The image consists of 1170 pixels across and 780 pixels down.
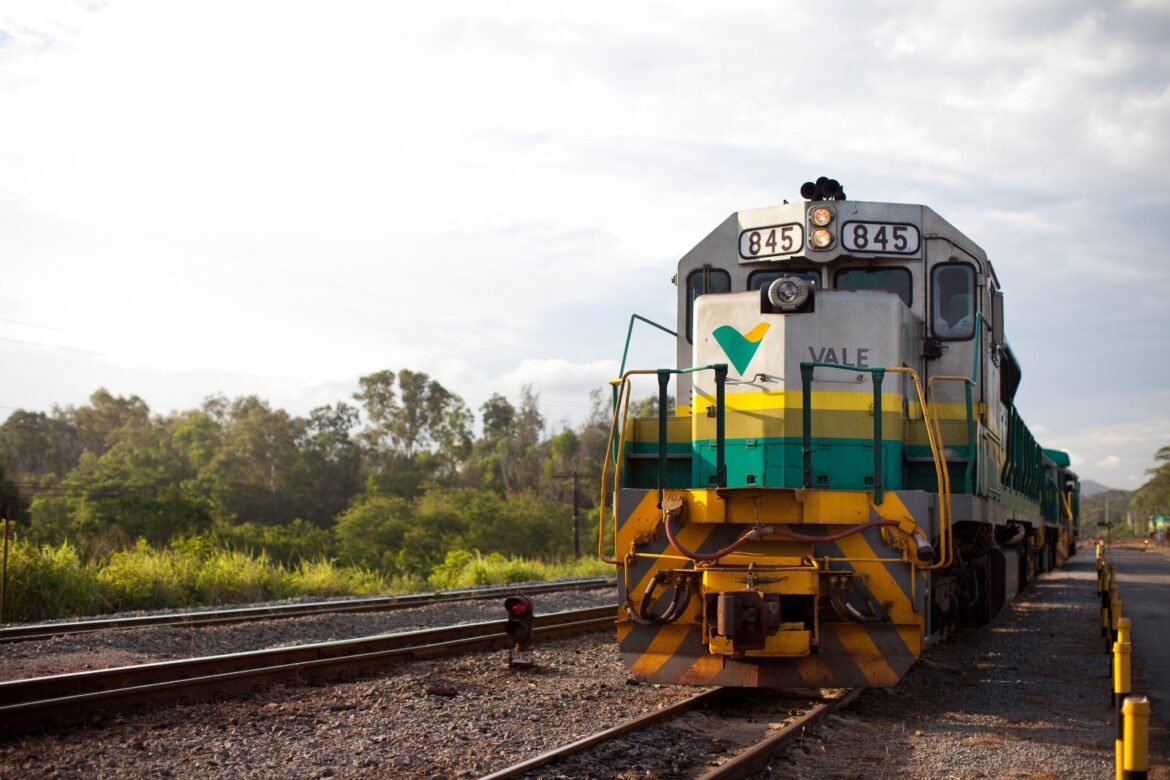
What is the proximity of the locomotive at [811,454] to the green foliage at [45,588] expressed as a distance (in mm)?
9344

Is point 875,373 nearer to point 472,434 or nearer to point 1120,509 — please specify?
point 472,434

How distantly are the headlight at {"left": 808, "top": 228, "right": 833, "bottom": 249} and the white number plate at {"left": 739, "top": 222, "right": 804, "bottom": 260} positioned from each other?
91 mm

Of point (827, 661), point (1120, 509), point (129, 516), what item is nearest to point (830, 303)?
point (827, 661)

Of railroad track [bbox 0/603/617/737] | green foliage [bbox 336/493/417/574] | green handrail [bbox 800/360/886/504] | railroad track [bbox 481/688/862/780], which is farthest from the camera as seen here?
green foliage [bbox 336/493/417/574]

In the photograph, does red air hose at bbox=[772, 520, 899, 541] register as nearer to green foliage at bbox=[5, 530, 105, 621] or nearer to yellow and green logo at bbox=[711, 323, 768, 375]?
yellow and green logo at bbox=[711, 323, 768, 375]

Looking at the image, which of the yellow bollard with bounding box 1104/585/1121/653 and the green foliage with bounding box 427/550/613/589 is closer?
the yellow bollard with bounding box 1104/585/1121/653

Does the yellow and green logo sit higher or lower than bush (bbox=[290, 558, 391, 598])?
higher

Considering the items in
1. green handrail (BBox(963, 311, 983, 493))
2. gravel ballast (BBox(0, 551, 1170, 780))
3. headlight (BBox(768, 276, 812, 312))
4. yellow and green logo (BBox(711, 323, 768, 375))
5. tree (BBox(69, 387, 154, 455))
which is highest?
tree (BBox(69, 387, 154, 455))

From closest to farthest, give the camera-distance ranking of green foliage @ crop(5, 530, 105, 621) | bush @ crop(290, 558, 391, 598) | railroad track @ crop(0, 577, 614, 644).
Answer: railroad track @ crop(0, 577, 614, 644), green foliage @ crop(5, 530, 105, 621), bush @ crop(290, 558, 391, 598)

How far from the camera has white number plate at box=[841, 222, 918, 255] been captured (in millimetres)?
7496

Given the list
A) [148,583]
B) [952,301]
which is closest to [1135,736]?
[952,301]

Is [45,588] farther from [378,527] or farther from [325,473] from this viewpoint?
[325,473]

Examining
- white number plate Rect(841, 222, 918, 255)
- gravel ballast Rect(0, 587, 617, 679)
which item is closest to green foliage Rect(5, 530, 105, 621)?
gravel ballast Rect(0, 587, 617, 679)

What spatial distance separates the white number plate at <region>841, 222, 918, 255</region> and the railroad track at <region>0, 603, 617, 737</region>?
4740 millimetres
